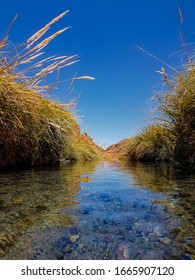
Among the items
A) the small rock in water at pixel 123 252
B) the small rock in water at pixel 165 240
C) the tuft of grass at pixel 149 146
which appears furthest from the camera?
the tuft of grass at pixel 149 146

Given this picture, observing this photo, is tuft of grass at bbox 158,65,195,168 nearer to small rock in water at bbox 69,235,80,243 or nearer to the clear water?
the clear water

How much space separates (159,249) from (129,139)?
1013 centimetres

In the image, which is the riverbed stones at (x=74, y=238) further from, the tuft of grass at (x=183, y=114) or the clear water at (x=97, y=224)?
the tuft of grass at (x=183, y=114)

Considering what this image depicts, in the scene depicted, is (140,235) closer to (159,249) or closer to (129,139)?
(159,249)

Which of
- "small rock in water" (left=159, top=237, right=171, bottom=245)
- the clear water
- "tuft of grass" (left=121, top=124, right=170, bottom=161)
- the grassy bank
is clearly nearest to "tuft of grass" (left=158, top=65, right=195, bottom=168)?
the grassy bank

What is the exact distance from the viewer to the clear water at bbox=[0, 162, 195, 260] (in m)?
1.10

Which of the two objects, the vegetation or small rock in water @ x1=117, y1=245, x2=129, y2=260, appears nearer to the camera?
small rock in water @ x1=117, y1=245, x2=129, y2=260

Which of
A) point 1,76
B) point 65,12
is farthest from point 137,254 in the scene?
point 65,12

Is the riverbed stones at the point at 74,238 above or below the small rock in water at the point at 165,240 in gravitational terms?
above

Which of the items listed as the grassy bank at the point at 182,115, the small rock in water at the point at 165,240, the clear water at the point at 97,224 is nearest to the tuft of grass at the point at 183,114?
the grassy bank at the point at 182,115

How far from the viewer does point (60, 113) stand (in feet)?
17.6

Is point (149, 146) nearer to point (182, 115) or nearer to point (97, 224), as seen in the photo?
point (182, 115)

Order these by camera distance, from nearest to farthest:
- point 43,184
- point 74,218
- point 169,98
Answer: point 74,218, point 43,184, point 169,98

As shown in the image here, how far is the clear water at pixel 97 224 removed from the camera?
1.10 m
